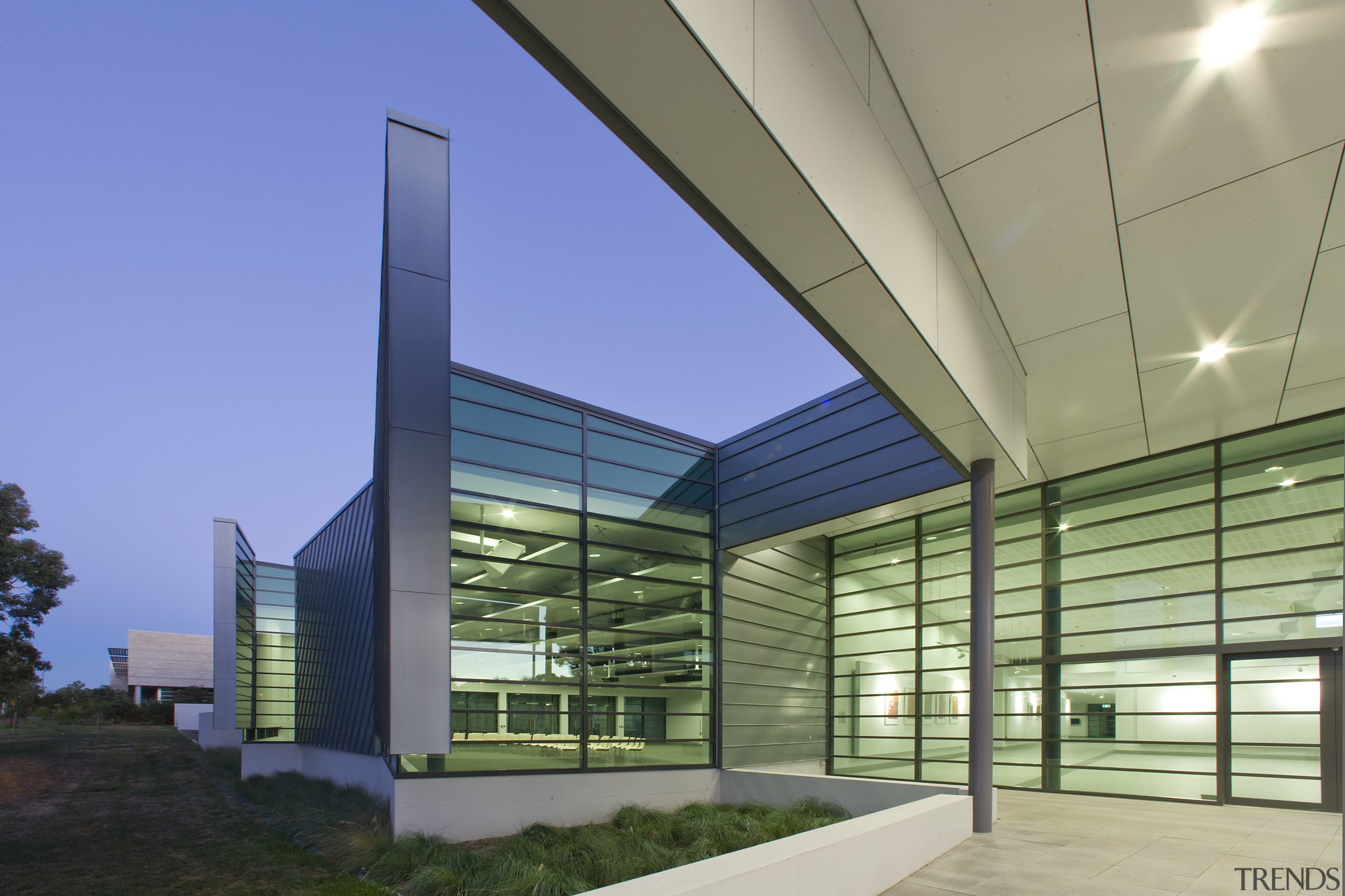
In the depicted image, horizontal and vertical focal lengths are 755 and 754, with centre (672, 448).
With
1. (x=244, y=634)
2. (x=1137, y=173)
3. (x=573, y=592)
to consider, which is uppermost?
(x=1137, y=173)

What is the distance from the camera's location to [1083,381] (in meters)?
9.56

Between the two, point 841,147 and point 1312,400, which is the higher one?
point 841,147

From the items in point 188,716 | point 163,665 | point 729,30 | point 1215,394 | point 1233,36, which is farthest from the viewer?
point 163,665

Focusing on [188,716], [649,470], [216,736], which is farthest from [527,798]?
[188,716]

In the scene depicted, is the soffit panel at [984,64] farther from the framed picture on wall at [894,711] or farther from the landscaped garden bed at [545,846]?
the framed picture on wall at [894,711]

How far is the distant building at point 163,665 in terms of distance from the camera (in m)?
68.8


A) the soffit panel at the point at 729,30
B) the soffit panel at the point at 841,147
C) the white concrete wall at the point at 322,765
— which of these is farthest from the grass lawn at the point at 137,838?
the soffit panel at the point at 729,30

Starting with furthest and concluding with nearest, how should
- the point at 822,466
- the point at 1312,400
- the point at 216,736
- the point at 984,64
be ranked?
the point at 216,736
the point at 822,466
the point at 1312,400
the point at 984,64

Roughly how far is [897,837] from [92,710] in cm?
7019

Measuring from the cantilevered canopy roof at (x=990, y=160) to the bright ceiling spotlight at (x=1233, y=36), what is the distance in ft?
Answer: 0.04

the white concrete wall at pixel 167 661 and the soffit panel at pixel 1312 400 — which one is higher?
the soffit panel at pixel 1312 400

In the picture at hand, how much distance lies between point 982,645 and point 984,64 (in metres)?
6.66

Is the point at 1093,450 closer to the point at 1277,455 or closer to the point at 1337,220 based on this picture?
the point at 1277,455

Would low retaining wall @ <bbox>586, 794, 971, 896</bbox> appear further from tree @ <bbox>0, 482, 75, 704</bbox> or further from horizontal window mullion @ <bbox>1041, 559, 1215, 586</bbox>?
tree @ <bbox>0, 482, 75, 704</bbox>
